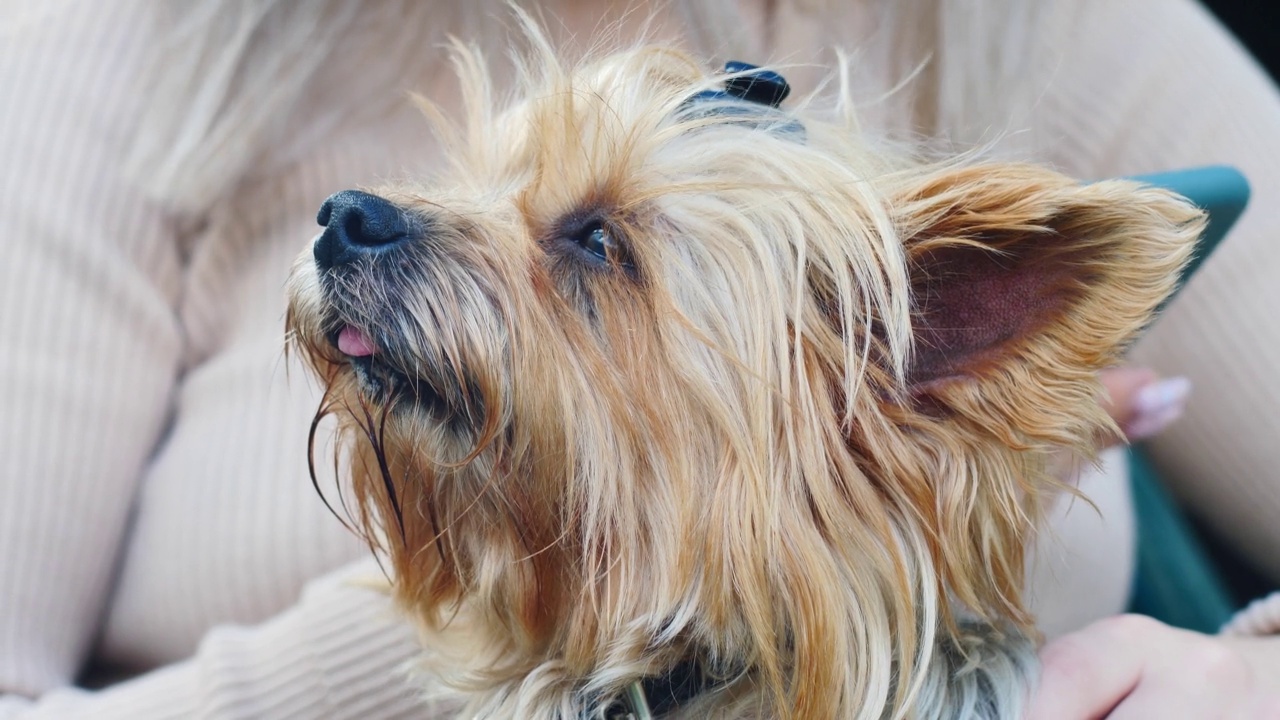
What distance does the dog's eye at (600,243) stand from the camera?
2.97 ft

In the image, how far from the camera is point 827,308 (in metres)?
0.93

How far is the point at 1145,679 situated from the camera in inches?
37.2

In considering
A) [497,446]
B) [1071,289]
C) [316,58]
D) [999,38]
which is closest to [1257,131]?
[999,38]

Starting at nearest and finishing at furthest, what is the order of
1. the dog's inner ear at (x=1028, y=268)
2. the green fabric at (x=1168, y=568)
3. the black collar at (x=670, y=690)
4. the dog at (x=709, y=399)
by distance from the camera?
the dog's inner ear at (x=1028, y=268) < the dog at (x=709, y=399) < the black collar at (x=670, y=690) < the green fabric at (x=1168, y=568)

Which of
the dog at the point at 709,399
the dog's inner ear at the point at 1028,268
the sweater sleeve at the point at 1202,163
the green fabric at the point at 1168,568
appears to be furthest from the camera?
the green fabric at the point at 1168,568

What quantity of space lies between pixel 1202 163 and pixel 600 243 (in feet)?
3.50

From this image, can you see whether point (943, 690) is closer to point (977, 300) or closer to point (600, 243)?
point (977, 300)

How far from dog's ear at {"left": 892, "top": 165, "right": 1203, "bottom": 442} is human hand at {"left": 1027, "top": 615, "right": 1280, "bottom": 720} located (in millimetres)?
283

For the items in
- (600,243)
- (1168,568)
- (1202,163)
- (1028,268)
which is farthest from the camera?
(1168,568)

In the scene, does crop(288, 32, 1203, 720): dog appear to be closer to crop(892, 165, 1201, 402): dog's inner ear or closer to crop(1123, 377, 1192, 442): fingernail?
crop(892, 165, 1201, 402): dog's inner ear

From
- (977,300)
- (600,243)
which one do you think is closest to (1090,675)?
(977,300)

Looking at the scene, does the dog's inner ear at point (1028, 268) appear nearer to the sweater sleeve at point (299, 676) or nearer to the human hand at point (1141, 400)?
the human hand at point (1141, 400)

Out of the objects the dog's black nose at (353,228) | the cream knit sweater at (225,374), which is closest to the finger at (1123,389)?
the cream knit sweater at (225,374)

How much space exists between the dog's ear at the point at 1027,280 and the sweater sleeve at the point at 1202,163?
82 cm
